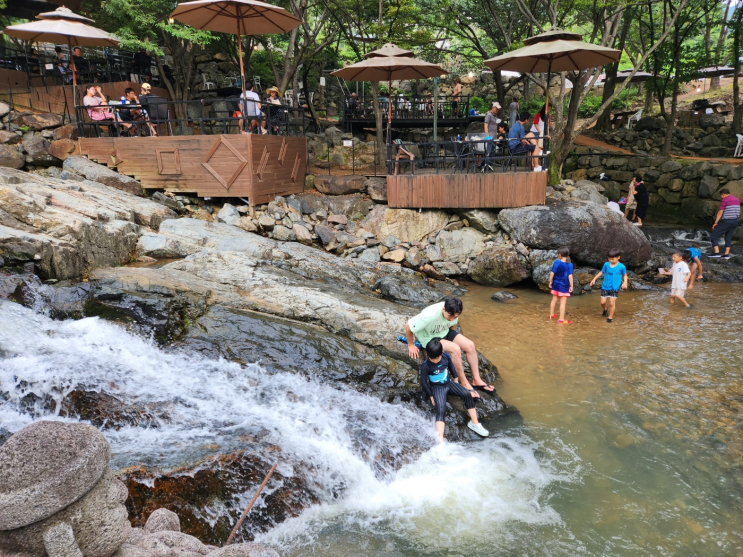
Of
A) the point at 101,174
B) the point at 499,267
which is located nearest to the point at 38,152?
the point at 101,174

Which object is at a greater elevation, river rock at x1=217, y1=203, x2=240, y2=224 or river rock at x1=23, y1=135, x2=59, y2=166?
river rock at x1=23, y1=135, x2=59, y2=166

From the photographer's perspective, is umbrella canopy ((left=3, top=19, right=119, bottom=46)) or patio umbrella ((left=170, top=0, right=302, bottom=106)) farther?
umbrella canopy ((left=3, top=19, right=119, bottom=46))

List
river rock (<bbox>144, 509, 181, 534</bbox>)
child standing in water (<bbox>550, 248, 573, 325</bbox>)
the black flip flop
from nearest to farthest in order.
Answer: river rock (<bbox>144, 509, 181, 534</bbox>) < the black flip flop < child standing in water (<bbox>550, 248, 573, 325</bbox>)

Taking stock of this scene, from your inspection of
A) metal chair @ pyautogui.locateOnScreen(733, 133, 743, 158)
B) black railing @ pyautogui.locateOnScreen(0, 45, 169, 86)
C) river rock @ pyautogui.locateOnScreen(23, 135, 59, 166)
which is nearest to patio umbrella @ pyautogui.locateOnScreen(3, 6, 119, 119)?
river rock @ pyautogui.locateOnScreen(23, 135, 59, 166)

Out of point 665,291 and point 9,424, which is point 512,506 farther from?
point 665,291

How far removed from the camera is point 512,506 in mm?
4734

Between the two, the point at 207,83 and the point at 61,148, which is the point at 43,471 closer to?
the point at 61,148

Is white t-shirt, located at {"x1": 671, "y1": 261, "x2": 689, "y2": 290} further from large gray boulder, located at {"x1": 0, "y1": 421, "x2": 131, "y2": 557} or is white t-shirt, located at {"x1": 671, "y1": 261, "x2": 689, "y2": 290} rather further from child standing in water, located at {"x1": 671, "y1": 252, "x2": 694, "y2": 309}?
large gray boulder, located at {"x1": 0, "y1": 421, "x2": 131, "y2": 557}

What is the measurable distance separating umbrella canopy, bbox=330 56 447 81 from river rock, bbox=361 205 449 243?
12.1ft

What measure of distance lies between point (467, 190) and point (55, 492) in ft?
37.5

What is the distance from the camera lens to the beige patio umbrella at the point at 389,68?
12.4 meters

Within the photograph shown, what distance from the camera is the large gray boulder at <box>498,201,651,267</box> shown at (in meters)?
11.7

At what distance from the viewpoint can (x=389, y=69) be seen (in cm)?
1294

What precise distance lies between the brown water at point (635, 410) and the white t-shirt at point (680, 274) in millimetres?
508
